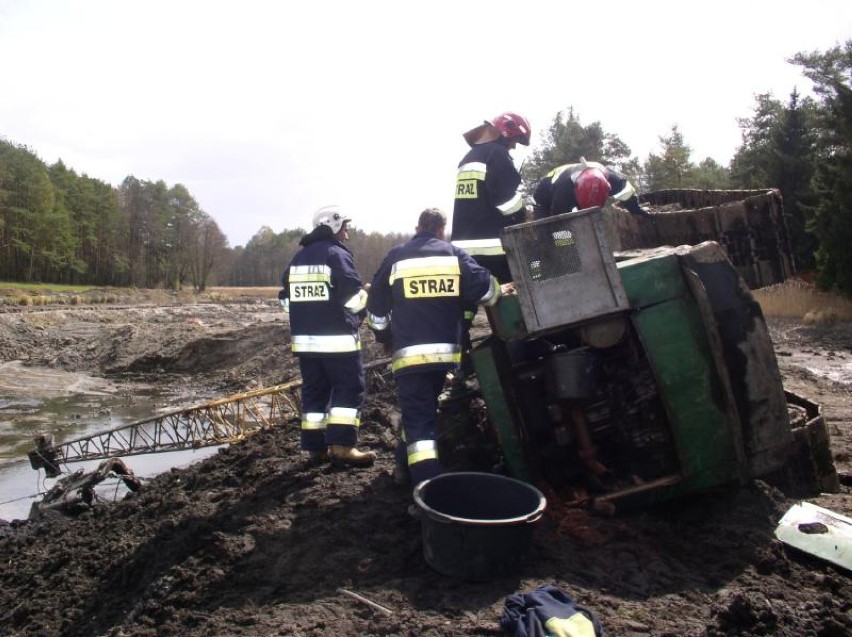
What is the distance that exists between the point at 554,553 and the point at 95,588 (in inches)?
124

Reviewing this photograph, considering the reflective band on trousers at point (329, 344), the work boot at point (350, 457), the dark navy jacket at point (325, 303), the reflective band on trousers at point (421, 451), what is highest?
the dark navy jacket at point (325, 303)

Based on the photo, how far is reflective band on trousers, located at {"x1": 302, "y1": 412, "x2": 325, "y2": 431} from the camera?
5.48 m

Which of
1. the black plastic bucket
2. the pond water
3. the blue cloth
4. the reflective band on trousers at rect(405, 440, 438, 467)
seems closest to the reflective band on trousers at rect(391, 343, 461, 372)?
the reflective band on trousers at rect(405, 440, 438, 467)

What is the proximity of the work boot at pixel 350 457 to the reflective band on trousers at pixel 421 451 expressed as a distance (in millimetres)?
1101

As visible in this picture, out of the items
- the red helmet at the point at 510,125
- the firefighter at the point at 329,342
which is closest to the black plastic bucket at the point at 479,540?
the firefighter at the point at 329,342

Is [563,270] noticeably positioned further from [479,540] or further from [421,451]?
[479,540]

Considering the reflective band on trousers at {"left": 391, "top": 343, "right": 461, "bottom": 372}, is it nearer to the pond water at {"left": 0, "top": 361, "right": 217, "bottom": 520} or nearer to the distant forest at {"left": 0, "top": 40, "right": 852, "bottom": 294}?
the pond water at {"left": 0, "top": 361, "right": 217, "bottom": 520}

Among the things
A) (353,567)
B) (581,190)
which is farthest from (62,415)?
(581,190)

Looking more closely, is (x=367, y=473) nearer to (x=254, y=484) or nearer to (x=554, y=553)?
(x=254, y=484)

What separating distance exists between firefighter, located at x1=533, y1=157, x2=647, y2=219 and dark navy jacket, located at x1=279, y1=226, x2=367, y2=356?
65.3 inches

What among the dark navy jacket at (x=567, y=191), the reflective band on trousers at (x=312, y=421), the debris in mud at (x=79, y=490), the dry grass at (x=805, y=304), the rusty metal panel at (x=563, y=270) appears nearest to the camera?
the rusty metal panel at (x=563, y=270)

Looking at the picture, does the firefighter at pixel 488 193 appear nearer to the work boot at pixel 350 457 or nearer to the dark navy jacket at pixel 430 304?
the dark navy jacket at pixel 430 304

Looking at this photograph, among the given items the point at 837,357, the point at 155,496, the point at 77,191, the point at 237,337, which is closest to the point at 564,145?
the point at 237,337

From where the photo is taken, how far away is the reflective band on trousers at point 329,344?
5301 millimetres
